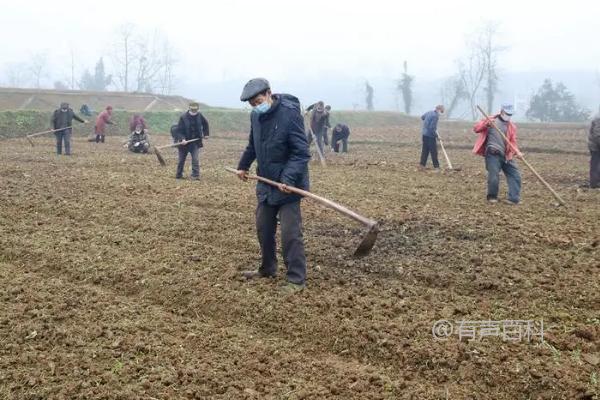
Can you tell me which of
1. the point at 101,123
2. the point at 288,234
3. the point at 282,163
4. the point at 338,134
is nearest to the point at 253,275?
the point at 288,234

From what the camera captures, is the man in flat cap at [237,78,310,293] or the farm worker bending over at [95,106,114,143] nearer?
the man in flat cap at [237,78,310,293]

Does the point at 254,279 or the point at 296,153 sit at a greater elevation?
the point at 296,153

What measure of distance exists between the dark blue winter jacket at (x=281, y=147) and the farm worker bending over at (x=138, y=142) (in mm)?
13225

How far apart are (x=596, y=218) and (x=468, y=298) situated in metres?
4.14

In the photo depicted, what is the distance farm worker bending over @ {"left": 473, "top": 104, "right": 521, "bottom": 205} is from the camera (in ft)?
30.2

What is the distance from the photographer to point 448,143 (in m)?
23.9

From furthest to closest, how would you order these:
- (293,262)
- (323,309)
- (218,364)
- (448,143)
Result: (448,143) → (293,262) → (323,309) → (218,364)

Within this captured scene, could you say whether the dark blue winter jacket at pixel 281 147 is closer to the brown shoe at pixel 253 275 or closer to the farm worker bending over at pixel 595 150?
the brown shoe at pixel 253 275

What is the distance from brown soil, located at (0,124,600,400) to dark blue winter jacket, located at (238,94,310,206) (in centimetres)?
91

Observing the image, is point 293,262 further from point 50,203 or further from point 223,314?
point 50,203

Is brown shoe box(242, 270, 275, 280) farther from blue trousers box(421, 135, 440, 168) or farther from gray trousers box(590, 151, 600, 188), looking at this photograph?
blue trousers box(421, 135, 440, 168)

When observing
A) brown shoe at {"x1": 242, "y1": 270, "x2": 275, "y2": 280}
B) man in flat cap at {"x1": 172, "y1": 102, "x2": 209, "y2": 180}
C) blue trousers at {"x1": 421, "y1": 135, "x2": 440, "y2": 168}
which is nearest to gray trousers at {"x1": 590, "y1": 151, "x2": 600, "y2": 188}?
blue trousers at {"x1": 421, "y1": 135, "x2": 440, "y2": 168}

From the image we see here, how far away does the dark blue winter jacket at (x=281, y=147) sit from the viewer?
5.25 m

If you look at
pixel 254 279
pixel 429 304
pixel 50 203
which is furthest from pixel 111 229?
pixel 429 304
